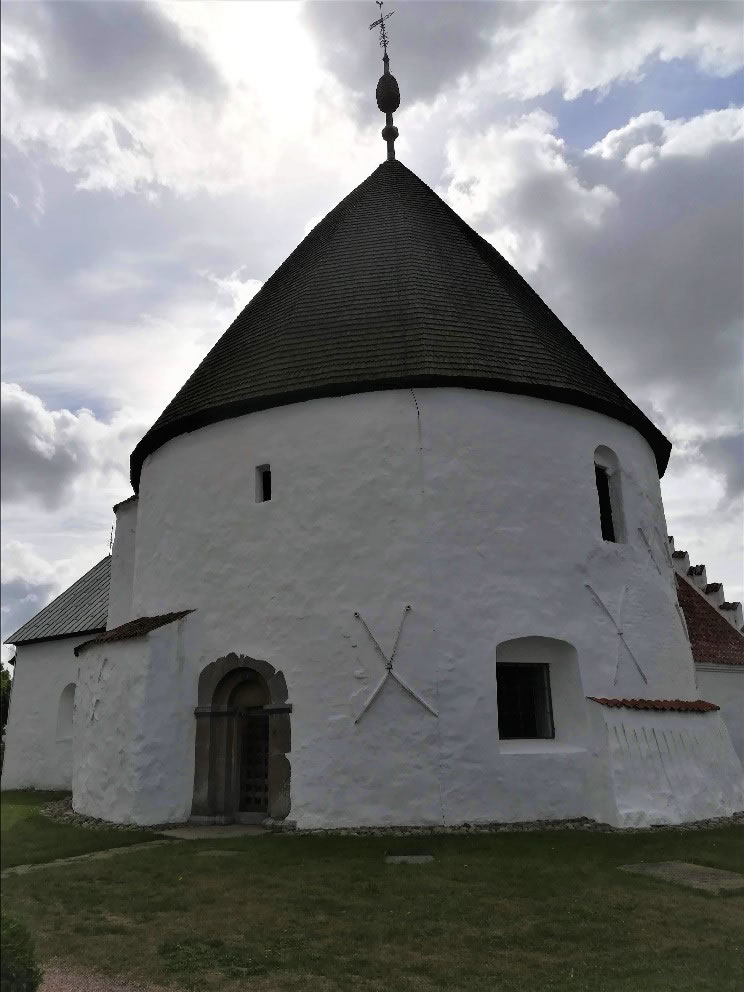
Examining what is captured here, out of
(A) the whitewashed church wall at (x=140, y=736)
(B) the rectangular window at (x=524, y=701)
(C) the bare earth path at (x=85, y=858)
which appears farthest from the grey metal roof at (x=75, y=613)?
(B) the rectangular window at (x=524, y=701)

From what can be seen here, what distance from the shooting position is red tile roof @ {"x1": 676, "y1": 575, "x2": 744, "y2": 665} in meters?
14.4

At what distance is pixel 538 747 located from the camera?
953 cm

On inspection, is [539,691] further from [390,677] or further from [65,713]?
[65,713]

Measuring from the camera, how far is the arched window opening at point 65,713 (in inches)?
675

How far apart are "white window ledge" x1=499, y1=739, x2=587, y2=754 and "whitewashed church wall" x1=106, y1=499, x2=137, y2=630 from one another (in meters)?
8.08

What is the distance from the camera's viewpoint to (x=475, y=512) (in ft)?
32.4

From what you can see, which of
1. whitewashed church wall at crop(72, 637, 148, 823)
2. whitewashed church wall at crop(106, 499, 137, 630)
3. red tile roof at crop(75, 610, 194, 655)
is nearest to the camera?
whitewashed church wall at crop(72, 637, 148, 823)

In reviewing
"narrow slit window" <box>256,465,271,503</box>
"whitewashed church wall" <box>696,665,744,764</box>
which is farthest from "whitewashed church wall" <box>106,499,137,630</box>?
"whitewashed church wall" <box>696,665,744,764</box>

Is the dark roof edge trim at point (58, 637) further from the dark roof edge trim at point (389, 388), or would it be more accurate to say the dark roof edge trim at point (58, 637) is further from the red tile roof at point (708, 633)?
the red tile roof at point (708, 633)

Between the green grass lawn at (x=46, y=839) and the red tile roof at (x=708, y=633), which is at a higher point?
the red tile roof at (x=708, y=633)

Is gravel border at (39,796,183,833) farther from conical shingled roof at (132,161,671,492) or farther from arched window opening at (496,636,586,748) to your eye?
conical shingled roof at (132,161,671,492)

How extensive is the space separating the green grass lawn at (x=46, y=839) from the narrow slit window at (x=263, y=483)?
4.52m

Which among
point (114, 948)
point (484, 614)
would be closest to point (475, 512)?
point (484, 614)

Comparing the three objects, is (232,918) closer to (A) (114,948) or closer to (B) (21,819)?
(A) (114,948)
